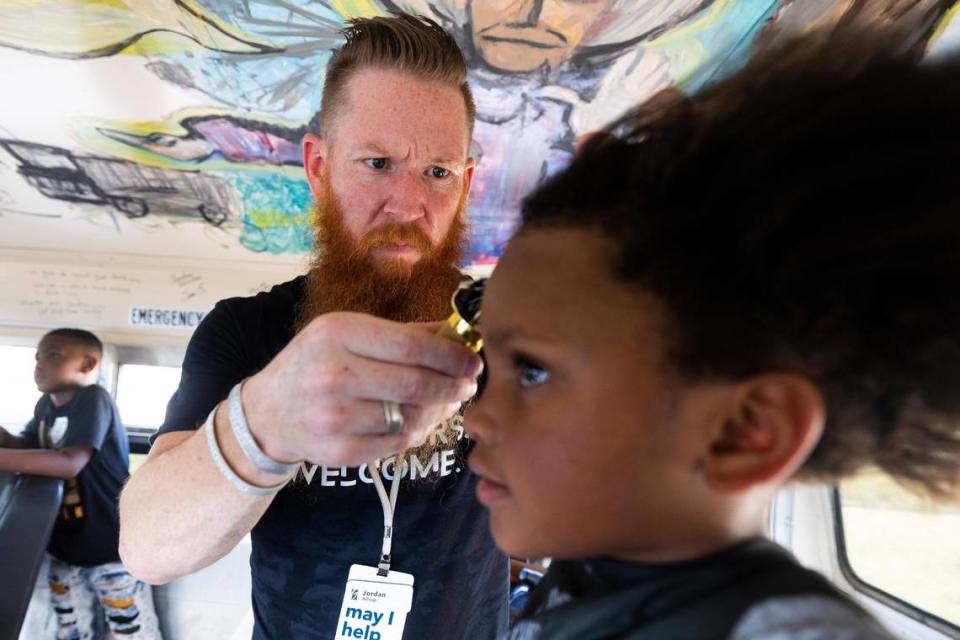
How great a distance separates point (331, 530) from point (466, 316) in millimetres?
736

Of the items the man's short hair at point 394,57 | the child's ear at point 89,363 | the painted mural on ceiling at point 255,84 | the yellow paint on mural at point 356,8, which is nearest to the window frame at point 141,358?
the child's ear at point 89,363

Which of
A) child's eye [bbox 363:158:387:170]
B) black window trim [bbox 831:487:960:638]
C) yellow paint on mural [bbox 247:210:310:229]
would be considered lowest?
black window trim [bbox 831:487:960:638]

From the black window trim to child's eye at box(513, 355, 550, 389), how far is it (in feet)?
5.92

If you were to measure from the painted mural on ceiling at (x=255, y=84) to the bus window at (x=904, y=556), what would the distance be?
5.14 ft

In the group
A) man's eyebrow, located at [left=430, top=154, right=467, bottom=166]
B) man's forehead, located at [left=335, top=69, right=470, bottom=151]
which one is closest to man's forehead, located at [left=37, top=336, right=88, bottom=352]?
man's forehead, located at [left=335, top=69, right=470, bottom=151]

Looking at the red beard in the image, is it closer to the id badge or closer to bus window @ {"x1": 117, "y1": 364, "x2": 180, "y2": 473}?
the id badge

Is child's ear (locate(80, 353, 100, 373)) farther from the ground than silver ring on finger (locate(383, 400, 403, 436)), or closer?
farther from the ground

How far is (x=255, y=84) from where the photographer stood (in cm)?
282

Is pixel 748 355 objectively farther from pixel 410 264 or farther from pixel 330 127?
pixel 330 127

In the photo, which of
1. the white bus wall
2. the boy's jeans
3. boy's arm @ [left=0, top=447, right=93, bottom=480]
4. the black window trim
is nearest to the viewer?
the black window trim

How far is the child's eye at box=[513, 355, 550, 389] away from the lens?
0.61 m

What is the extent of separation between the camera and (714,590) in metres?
0.57

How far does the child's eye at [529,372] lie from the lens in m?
0.61

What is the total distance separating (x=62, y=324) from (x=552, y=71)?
159 inches
